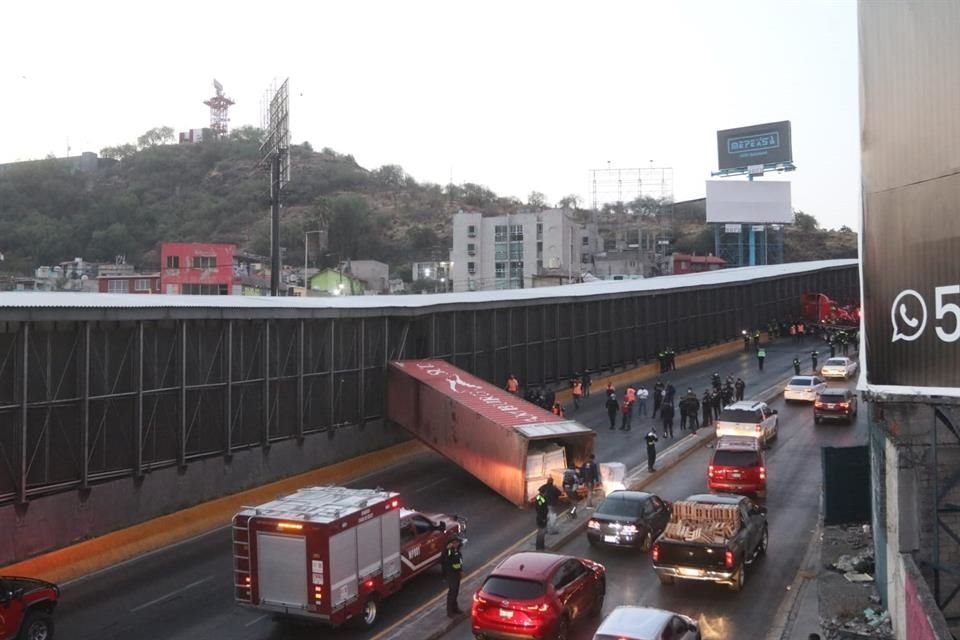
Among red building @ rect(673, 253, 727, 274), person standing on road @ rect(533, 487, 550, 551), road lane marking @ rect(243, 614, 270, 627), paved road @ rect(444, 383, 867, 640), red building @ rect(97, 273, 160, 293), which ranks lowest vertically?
road lane marking @ rect(243, 614, 270, 627)

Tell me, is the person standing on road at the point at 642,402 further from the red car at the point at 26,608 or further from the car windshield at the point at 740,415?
the red car at the point at 26,608

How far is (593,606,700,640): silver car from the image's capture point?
1132 centimetres

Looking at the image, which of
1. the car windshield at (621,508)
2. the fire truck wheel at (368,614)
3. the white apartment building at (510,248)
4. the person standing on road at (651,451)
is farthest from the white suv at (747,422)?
the white apartment building at (510,248)

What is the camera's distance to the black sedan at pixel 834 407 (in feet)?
108

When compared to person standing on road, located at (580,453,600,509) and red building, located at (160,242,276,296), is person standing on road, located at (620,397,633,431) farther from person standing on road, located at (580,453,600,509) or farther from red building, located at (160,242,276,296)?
red building, located at (160,242,276,296)

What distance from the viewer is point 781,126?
117m

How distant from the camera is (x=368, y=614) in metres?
14.9

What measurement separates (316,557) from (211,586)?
509cm

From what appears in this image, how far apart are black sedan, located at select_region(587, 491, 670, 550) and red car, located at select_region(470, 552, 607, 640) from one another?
4342mm

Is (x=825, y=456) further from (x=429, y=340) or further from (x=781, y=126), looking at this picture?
(x=781, y=126)

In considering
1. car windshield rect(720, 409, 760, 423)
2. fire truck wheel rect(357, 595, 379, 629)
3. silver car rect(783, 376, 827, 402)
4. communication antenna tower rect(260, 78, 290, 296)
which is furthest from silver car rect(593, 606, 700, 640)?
communication antenna tower rect(260, 78, 290, 296)

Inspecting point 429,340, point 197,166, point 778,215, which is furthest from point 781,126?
point 197,166

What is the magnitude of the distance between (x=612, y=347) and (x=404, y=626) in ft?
115

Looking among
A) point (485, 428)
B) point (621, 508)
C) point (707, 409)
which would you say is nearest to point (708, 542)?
point (621, 508)
